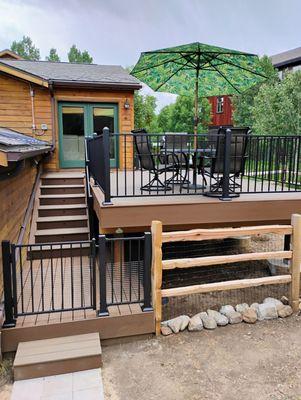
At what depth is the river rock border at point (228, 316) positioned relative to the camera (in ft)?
12.8

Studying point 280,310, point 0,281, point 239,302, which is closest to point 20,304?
point 0,281

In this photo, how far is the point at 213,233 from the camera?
4.13 meters

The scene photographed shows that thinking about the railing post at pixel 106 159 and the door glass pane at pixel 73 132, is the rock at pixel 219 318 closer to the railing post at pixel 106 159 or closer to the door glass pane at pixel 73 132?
the railing post at pixel 106 159

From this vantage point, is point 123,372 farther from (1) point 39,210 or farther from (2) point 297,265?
(1) point 39,210

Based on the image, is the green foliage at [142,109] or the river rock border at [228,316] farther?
the green foliage at [142,109]

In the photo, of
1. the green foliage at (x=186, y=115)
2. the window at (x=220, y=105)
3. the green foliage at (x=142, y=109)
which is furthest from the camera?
the green foliage at (x=186, y=115)

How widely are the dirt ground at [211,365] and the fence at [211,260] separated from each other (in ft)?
1.30

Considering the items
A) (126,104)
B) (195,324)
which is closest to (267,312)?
(195,324)

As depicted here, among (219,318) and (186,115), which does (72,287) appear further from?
(186,115)

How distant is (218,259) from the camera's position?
4.12m

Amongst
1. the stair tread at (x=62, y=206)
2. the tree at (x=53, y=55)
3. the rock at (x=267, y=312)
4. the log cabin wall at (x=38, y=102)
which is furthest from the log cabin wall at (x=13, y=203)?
the tree at (x=53, y=55)

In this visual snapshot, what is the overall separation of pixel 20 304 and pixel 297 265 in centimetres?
338

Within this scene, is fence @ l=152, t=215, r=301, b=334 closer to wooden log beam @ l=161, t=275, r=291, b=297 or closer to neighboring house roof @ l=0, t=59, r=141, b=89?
Answer: wooden log beam @ l=161, t=275, r=291, b=297

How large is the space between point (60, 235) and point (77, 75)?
469 cm
